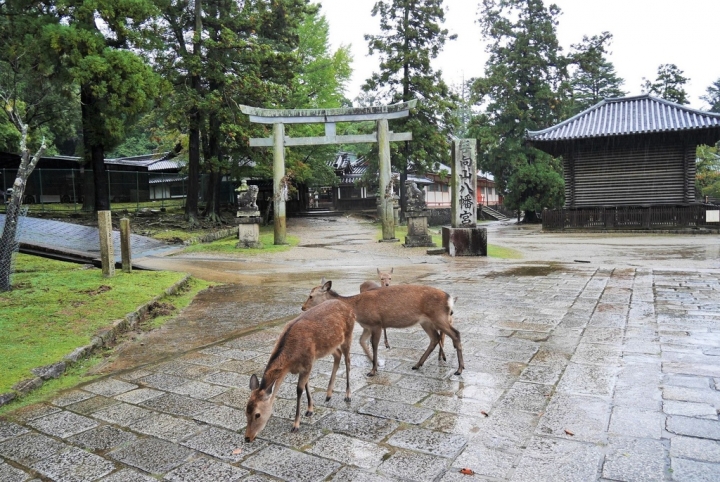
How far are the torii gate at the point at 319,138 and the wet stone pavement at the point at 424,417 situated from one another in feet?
44.1

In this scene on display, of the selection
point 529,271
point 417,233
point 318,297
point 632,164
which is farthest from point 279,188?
point 632,164

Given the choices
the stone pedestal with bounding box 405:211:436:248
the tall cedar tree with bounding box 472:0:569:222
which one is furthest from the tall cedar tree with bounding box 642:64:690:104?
the stone pedestal with bounding box 405:211:436:248

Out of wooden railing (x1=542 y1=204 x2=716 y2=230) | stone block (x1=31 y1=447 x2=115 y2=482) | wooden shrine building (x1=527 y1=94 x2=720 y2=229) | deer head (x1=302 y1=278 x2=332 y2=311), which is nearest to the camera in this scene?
stone block (x1=31 y1=447 x2=115 y2=482)

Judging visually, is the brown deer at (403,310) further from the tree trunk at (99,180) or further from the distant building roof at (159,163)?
the distant building roof at (159,163)

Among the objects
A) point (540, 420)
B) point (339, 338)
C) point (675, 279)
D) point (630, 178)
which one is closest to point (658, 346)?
point (540, 420)

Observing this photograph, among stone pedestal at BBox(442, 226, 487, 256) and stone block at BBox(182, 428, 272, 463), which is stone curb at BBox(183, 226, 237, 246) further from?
stone block at BBox(182, 428, 272, 463)

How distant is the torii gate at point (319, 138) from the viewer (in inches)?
761

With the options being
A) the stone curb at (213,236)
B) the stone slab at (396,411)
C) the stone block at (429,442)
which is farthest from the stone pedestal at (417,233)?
the stone block at (429,442)

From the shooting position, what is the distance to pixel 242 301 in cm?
870

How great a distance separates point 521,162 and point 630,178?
33.0 feet

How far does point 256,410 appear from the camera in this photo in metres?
3.21

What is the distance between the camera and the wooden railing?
24.6 m

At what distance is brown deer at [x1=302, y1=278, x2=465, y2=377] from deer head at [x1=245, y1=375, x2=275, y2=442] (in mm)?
1514

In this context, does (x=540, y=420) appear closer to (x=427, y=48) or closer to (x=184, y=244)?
(x=184, y=244)
